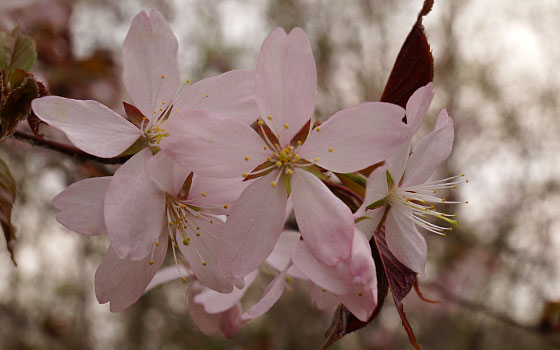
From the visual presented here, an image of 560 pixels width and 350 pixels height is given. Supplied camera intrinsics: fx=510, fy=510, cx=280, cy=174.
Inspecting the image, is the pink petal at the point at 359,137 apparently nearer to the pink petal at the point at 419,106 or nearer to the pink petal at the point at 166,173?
the pink petal at the point at 419,106

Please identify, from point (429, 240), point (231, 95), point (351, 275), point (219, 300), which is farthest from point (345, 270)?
point (429, 240)

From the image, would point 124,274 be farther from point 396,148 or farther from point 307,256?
point 396,148

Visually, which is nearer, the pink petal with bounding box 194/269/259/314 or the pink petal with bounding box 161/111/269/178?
the pink petal with bounding box 161/111/269/178

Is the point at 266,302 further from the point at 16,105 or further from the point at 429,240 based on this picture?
the point at 429,240

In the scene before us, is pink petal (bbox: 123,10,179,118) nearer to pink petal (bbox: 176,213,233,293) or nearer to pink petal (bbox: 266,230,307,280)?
pink petal (bbox: 176,213,233,293)

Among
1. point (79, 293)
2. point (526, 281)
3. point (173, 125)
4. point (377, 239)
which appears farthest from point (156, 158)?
point (79, 293)

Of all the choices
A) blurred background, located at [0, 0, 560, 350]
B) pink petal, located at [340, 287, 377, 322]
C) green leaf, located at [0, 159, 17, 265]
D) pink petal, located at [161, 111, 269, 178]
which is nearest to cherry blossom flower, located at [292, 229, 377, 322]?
pink petal, located at [340, 287, 377, 322]
